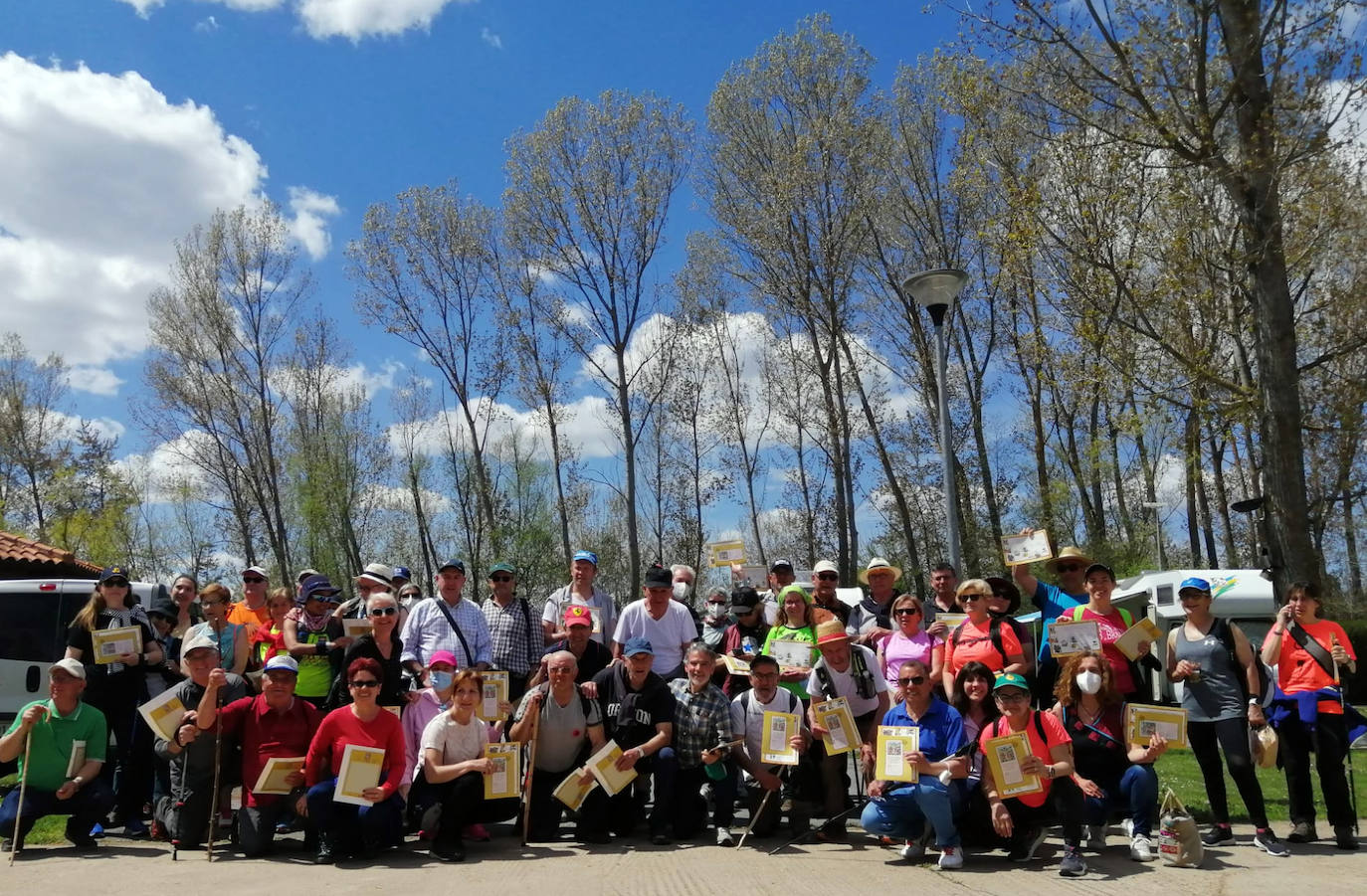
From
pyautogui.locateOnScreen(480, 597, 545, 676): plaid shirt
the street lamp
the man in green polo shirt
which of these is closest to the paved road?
the man in green polo shirt

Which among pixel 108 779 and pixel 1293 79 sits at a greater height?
pixel 1293 79

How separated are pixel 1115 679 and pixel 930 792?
1.58 metres

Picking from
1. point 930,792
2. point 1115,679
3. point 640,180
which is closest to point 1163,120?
point 1115,679

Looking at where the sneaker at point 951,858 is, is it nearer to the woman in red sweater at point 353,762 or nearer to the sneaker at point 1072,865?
the sneaker at point 1072,865

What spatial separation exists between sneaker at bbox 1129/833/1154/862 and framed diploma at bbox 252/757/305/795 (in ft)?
17.4

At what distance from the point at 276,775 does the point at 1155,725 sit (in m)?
5.63

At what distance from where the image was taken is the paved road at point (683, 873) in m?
5.26

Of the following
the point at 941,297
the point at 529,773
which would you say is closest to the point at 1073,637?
the point at 529,773

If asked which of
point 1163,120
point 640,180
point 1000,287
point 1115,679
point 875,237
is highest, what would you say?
point 640,180

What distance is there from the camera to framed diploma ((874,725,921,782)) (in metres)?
6.01

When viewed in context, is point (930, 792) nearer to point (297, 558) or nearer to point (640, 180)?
point (640, 180)

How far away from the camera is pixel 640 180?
24.6 metres

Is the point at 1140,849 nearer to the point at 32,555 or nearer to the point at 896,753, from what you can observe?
the point at 896,753

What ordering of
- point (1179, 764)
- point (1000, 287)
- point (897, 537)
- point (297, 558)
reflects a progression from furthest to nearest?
point (297, 558)
point (897, 537)
point (1000, 287)
point (1179, 764)
